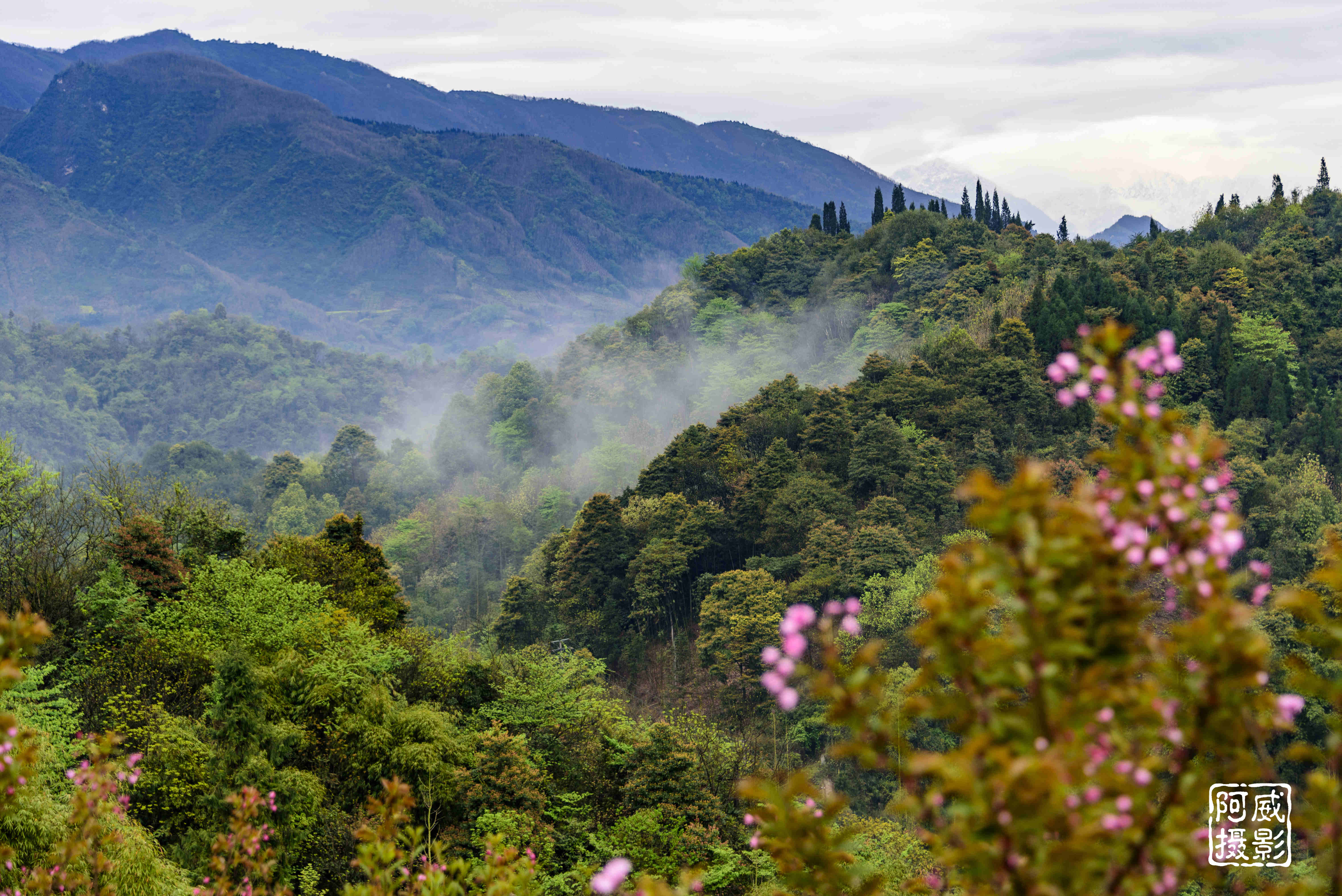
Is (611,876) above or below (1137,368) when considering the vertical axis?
below

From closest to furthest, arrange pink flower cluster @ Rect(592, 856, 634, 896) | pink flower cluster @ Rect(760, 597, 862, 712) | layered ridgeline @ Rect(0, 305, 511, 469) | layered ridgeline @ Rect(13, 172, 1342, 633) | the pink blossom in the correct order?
pink flower cluster @ Rect(760, 597, 862, 712) < the pink blossom < pink flower cluster @ Rect(592, 856, 634, 896) < layered ridgeline @ Rect(13, 172, 1342, 633) < layered ridgeline @ Rect(0, 305, 511, 469)

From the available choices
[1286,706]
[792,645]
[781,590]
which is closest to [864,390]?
[781,590]

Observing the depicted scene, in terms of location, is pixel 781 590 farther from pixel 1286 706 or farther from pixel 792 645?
pixel 792 645

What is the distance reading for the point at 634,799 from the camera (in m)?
24.0

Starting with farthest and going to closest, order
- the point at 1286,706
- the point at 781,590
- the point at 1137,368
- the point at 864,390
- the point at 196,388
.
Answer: the point at 196,388 → the point at 864,390 → the point at 781,590 → the point at 1137,368 → the point at 1286,706

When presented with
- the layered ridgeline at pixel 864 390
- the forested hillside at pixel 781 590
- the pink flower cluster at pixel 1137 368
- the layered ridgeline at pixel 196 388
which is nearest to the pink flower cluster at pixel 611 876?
the forested hillside at pixel 781 590

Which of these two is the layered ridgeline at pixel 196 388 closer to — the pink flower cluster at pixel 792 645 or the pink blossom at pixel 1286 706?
the pink flower cluster at pixel 792 645

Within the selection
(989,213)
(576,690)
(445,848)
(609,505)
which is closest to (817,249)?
(989,213)

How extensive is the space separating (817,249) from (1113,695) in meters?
105

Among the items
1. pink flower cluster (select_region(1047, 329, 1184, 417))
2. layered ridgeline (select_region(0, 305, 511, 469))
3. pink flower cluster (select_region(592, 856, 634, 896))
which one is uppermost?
pink flower cluster (select_region(1047, 329, 1184, 417))

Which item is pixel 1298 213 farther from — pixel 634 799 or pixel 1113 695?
pixel 1113 695

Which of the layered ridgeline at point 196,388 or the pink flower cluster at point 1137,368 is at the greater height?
the pink flower cluster at point 1137,368

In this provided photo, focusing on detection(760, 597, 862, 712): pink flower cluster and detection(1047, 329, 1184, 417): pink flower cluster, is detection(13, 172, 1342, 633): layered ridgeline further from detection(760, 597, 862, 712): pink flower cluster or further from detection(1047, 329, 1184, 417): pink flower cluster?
detection(760, 597, 862, 712): pink flower cluster

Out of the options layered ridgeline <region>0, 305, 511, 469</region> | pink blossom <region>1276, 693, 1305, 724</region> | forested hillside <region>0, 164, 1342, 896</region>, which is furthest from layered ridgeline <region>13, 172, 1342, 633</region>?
layered ridgeline <region>0, 305, 511, 469</region>
